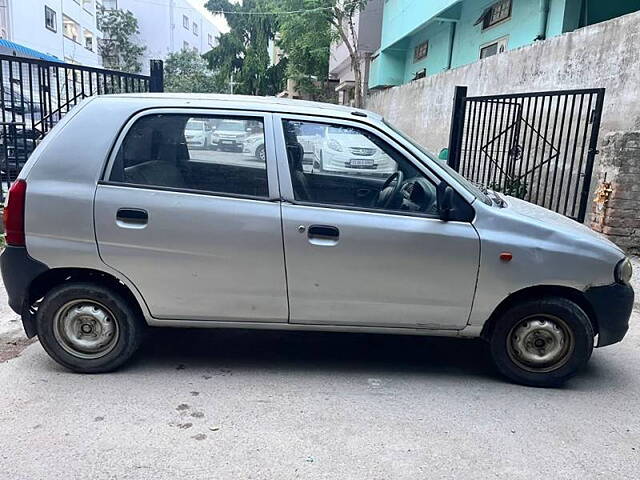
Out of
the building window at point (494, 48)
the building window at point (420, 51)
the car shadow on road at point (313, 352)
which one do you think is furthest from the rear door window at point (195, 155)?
the building window at point (420, 51)

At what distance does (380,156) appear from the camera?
11.7 ft

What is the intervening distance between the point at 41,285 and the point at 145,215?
90 centimetres

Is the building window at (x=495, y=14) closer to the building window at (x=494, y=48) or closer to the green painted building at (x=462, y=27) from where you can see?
the green painted building at (x=462, y=27)

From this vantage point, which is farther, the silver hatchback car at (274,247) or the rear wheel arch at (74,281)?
the rear wheel arch at (74,281)

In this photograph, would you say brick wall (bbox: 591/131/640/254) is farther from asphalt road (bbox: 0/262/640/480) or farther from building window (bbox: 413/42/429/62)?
building window (bbox: 413/42/429/62)

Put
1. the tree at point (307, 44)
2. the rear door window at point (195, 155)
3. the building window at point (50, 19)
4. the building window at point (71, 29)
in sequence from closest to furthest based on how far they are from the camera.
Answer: the rear door window at point (195, 155)
the tree at point (307, 44)
the building window at point (50, 19)
the building window at point (71, 29)

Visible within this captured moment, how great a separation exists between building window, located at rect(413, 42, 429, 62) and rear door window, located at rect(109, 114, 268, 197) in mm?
16929

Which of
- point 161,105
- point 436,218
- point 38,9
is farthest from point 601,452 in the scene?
point 38,9

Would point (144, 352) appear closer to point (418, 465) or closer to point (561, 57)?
point (418, 465)

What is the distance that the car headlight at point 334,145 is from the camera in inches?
142

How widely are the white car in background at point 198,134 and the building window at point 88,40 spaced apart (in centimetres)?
4004

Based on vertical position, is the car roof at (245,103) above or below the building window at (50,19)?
below

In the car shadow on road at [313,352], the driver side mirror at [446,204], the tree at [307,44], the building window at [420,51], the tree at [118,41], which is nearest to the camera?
the driver side mirror at [446,204]

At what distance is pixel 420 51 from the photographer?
19.5 metres
